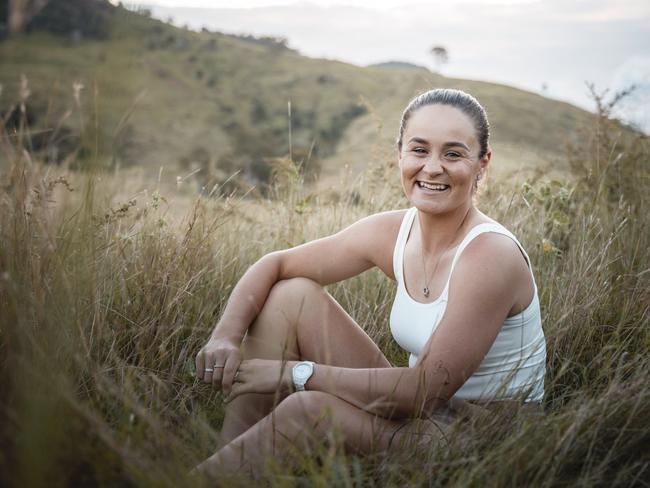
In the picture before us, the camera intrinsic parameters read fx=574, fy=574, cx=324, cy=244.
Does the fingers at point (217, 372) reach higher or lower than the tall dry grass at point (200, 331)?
lower

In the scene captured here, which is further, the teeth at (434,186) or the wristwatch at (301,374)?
the teeth at (434,186)

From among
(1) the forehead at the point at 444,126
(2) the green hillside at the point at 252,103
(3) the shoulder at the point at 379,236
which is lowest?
(3) the shoulder at the point at 379,236

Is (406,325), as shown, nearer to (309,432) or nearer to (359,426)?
(359,426)

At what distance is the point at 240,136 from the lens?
4866cm

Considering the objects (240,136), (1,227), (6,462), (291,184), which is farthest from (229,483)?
(240,136)

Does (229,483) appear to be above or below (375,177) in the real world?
below

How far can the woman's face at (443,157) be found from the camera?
226 cm

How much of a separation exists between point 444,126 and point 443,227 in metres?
0.41

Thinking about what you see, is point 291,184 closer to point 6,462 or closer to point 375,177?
point 375,177

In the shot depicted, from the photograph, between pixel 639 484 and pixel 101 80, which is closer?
pixel 101 80

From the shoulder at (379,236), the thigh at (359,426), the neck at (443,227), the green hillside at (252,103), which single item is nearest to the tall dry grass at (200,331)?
the thigh at (359,426)

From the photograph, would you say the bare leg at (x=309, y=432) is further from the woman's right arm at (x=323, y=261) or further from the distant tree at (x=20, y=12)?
the distant tree at (x=20, y=12)

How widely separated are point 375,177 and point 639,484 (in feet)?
9.41

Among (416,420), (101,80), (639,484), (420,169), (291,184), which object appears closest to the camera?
(101,80)
